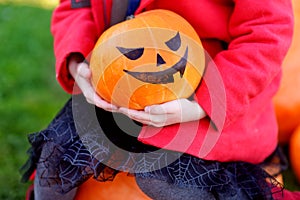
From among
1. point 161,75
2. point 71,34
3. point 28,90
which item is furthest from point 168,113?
point 28,90

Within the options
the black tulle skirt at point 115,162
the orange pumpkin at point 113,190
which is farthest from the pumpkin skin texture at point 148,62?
the orange pumpkin at point 113,190

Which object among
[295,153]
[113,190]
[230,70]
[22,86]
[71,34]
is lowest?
[22,86]

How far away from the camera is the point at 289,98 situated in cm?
191

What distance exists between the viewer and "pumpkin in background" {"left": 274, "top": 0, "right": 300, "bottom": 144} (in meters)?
1.90

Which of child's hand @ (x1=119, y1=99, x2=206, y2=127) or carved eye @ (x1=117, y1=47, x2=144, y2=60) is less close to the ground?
carved eye @ (x1=117, y1=47, x2=144, y2=60)

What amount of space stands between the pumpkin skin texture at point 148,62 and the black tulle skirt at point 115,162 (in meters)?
0.11

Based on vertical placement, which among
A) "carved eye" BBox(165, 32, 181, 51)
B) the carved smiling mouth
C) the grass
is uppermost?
"carved eye" BBox(165, 32, 181, 51)

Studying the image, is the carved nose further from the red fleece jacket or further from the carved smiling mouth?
the red fleece jacket

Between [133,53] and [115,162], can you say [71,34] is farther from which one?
[115,162]

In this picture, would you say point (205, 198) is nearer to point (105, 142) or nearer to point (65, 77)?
point (105, 142)

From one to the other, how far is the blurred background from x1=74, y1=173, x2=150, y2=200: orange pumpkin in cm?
42

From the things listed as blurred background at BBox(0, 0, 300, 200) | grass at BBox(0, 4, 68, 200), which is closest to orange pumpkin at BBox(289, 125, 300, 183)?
blurred background at BBox(0, 0, 300, 200)

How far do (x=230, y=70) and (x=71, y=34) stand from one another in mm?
489

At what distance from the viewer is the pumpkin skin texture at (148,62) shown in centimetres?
122
